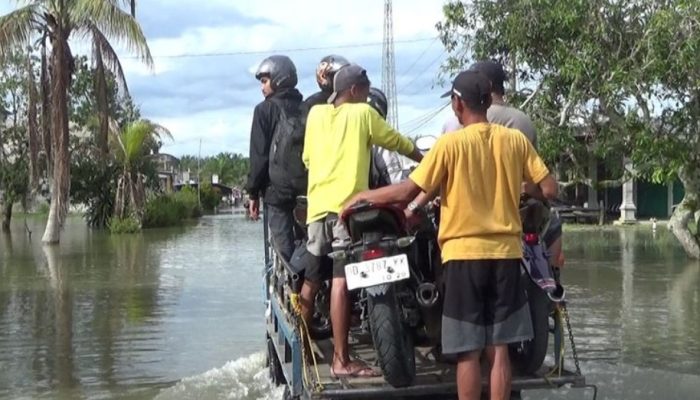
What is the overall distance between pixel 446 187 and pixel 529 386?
3.81 feet

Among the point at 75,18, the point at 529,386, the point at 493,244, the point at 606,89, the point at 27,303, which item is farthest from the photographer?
the point at 75,18

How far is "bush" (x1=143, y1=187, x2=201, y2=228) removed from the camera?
3709cm

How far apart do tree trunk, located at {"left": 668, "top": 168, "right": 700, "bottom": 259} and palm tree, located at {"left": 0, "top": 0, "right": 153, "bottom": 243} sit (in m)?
12.8

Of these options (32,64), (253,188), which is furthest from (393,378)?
(32,64)

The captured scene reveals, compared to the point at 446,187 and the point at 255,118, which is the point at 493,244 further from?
the point at 255,118

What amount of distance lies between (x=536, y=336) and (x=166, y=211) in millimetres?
34584

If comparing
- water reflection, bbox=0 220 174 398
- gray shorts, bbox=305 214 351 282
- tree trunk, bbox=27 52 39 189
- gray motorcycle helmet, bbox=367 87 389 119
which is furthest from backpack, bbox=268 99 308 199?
tree trunk, bbox=27 52 39 189

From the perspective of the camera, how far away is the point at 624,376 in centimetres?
817

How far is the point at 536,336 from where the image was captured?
5172mm

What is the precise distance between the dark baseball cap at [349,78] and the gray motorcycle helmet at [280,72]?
5.89 ft

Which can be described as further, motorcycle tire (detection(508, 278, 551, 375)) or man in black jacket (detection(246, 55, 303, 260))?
man in black jacket (detection(246, 55, 303, 260))

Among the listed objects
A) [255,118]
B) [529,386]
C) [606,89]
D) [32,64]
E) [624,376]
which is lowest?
[624,376]

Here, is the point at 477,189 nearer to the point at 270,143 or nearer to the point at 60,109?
the point at 270,143

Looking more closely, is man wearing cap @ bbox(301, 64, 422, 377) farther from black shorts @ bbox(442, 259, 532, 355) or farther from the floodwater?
the floodwater
